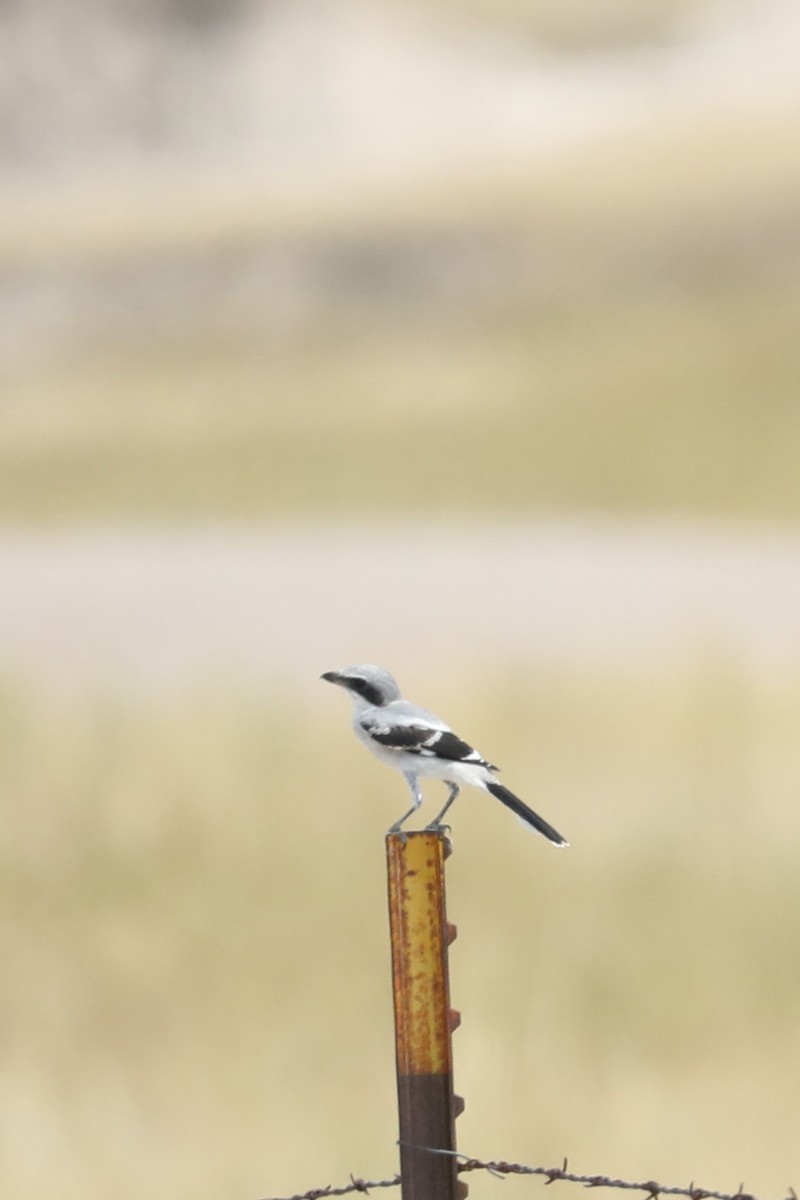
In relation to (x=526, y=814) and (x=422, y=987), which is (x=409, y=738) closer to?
(x=526, y=814)

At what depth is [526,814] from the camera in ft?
14.3

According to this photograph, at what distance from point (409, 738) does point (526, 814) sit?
0.67 m

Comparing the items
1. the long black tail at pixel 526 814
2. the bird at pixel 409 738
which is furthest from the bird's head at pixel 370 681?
the long black tail at pixel 526 814

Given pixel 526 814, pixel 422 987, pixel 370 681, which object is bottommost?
pixel 422 987

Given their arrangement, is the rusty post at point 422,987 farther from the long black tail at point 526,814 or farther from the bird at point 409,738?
the bird at point 409,738

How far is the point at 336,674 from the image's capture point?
5.18m

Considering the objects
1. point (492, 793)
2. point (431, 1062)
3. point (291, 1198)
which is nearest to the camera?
point (431, 1062)

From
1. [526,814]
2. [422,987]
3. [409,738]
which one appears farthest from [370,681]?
[422,987]

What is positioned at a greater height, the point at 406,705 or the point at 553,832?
the point at 406,705

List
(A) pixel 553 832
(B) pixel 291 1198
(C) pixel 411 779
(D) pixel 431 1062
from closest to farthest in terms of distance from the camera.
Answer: (D) pixel 431 1062 < (B) pixel 291 1198 < (A) pixel 553 832 < (C) pixel 411 779

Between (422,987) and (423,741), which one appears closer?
(422,987)

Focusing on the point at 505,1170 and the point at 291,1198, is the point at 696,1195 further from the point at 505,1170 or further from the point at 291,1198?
the point at 291,1198

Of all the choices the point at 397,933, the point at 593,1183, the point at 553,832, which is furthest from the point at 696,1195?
the point at 553,832

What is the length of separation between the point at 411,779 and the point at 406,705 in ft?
0.81
